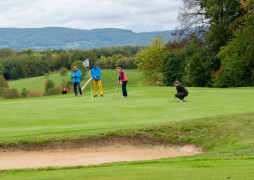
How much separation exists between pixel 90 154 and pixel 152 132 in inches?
98.3

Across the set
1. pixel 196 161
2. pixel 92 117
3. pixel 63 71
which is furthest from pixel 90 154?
pixel 63 71

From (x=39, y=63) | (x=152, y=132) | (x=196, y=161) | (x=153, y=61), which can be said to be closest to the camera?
(x=196, y=161)

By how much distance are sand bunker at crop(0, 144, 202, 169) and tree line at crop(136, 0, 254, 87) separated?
122 feet

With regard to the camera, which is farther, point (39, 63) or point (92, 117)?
point (39, 63)

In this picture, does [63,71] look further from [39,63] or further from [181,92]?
[181,92]

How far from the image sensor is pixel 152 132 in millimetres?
11984

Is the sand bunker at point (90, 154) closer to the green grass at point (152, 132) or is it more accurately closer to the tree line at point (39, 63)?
the green grass at point (152, 132)

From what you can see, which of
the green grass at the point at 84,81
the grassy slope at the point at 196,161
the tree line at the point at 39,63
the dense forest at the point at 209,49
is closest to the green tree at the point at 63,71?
the green grass at the point at 84,81

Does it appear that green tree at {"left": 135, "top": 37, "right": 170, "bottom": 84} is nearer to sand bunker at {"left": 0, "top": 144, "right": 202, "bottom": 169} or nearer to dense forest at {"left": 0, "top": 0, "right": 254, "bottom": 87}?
dense forest at {"left": 0, "top": 0, "right": 254, "bottom": 87}

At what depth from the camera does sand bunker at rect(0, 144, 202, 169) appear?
9.64 m

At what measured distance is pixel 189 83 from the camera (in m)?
61.8

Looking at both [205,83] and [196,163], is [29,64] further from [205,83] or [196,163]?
[196,163]

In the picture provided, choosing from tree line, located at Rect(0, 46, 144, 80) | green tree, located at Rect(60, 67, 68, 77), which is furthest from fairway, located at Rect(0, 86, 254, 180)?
tree line, located at Rect(0, 46, 144, 80)

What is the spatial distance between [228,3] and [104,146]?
48.9 meters
